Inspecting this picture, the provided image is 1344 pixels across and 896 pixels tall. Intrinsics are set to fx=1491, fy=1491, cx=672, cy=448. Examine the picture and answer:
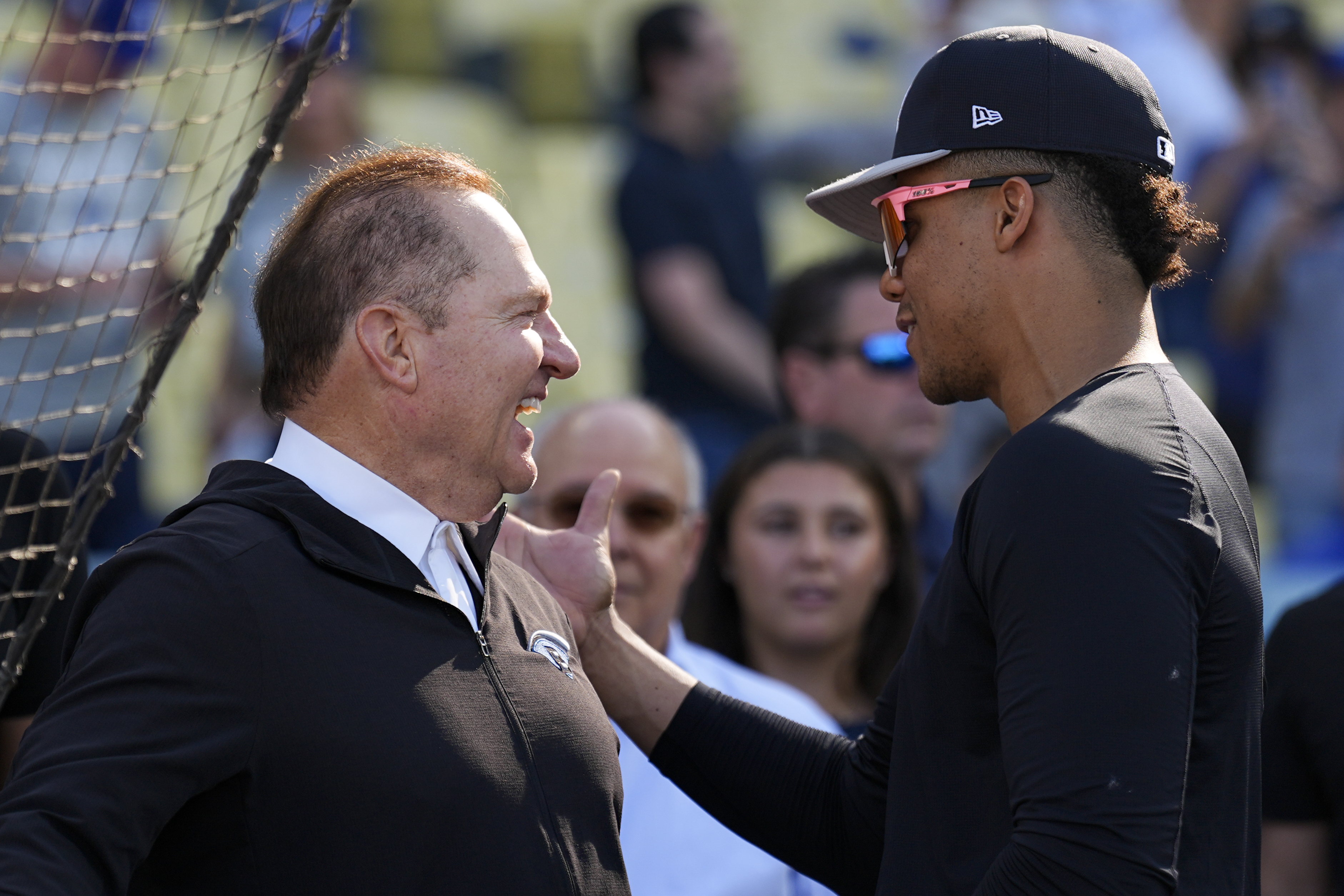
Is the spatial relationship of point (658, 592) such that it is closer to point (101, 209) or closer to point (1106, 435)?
point (1106, 435)

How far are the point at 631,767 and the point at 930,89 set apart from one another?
146cm

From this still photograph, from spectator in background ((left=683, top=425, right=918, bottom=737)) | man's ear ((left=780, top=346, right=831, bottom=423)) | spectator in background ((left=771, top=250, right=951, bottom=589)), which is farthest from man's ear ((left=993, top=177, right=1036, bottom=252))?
man's ear ((left=780, top=346, right=831, bottom=423))

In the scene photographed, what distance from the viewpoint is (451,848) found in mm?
1687

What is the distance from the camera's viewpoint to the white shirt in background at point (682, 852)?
2.65 meters

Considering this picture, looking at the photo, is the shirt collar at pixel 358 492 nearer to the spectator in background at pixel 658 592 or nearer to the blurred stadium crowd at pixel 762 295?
the spectator in background at pixel 658 592

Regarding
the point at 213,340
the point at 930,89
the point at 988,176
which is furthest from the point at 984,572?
the point at 213,340

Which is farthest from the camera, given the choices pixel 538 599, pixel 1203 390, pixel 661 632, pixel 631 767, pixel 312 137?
pixel 1203 390

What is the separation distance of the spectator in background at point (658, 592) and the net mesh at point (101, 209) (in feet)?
3.00

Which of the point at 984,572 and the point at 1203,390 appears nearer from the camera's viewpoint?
the point at 984,572

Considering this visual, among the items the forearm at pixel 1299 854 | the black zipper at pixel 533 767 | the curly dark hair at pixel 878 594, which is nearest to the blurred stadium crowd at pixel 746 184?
the curly dark hair at pixel 878 594

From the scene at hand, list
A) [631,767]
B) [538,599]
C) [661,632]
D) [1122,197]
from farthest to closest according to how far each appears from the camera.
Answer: [661,632] → [631,767] → [538,599] → [1122,197]

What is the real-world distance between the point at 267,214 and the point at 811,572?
260 cm

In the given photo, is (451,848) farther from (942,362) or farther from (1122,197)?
(1122,197)

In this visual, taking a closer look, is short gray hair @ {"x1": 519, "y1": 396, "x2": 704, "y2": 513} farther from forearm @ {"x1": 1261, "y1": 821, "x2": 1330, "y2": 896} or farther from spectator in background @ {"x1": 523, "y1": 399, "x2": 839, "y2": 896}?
forearm @ {"x1": 1261, "y1": 821, "x2": 1330, "y2": 896}
